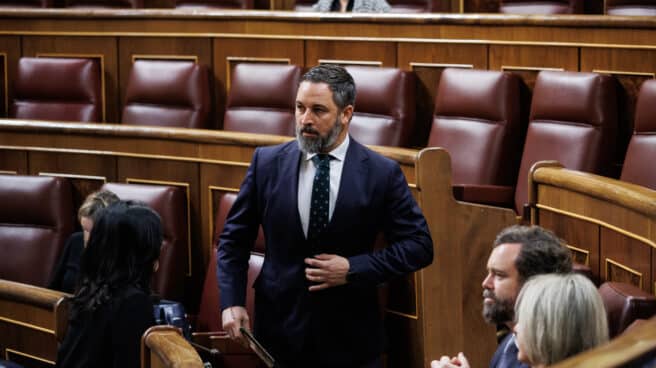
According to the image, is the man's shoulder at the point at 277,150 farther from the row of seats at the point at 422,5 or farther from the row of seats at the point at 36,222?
the row of seats at the point at 422,5

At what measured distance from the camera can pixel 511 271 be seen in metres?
0.51

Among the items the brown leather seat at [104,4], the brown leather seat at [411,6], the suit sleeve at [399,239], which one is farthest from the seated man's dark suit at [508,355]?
the brown leather seat at [104,4]

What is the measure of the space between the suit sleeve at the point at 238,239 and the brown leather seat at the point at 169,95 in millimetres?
441

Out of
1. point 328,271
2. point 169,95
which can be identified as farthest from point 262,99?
point 328,271

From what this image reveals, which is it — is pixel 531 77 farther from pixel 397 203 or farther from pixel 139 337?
pixel 139 337

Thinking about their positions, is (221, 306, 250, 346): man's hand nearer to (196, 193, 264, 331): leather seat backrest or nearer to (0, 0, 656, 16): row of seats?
(196, 193, 264, 331): leather seat backrest

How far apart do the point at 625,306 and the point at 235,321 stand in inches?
9.0

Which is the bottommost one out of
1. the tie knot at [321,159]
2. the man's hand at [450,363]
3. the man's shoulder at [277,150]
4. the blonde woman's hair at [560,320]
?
the man's hand at [450,363]

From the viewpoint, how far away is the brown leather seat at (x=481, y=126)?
0.91 meters

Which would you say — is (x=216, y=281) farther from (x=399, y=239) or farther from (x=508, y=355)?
(x=508, y=355)

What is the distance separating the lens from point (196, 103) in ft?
3.60

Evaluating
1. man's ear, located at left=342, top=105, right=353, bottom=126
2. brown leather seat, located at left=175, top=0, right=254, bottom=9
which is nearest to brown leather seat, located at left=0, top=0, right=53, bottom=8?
brown leather seat, located at left=175, top=0, right=254, bottom=9

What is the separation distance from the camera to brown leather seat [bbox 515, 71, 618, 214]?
0.87 meters

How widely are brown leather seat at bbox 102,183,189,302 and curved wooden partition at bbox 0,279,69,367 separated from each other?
10 cm
